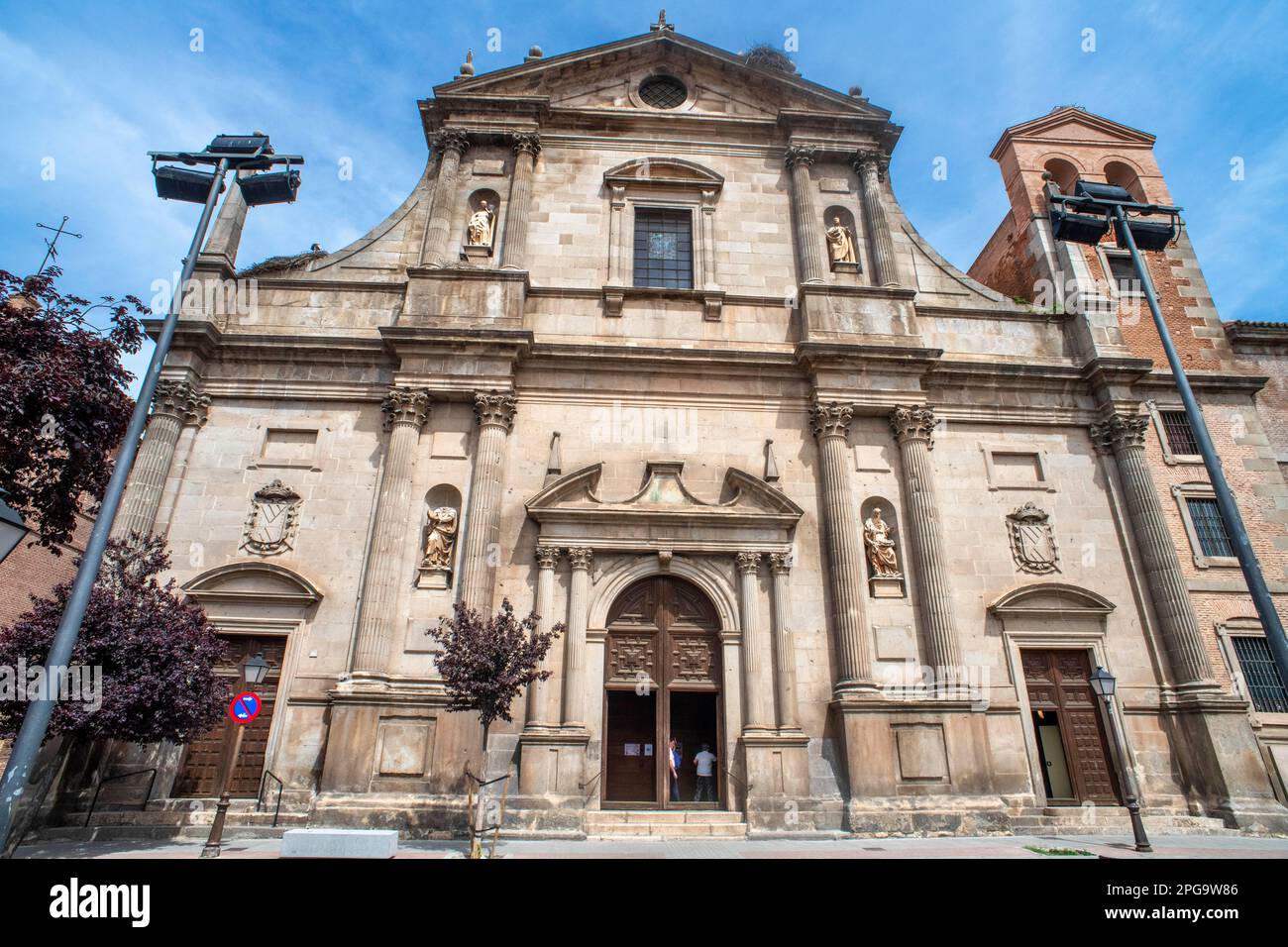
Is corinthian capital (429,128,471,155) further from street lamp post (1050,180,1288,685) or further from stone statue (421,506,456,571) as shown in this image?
street lamp post (1050,180,1288,685)

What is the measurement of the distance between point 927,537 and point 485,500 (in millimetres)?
9847

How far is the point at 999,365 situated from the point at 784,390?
18.1ft

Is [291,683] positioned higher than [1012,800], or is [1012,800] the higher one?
[291,683]

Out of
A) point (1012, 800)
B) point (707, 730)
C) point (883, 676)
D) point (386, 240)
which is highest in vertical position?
point (386, 240)

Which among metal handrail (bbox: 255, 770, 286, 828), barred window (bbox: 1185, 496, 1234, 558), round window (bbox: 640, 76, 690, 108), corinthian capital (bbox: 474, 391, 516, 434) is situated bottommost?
metal handrail (bbox: 255, 770, 286, 828)

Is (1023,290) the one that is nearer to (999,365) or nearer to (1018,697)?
(999,365)

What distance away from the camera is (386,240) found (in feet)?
62.8

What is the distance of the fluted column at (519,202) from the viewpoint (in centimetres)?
1845

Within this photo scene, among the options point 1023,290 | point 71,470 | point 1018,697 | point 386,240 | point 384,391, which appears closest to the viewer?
point 71,470

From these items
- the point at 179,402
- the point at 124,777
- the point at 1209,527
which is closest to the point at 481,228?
the point at 179,402

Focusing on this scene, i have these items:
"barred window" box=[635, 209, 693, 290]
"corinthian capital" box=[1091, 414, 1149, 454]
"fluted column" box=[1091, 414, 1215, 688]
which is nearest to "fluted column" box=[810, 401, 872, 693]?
"barred window" box=[635, 209, 693, 290]

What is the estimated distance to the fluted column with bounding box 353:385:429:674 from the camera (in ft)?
46.3

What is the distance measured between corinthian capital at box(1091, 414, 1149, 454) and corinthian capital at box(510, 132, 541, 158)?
16.9 m
